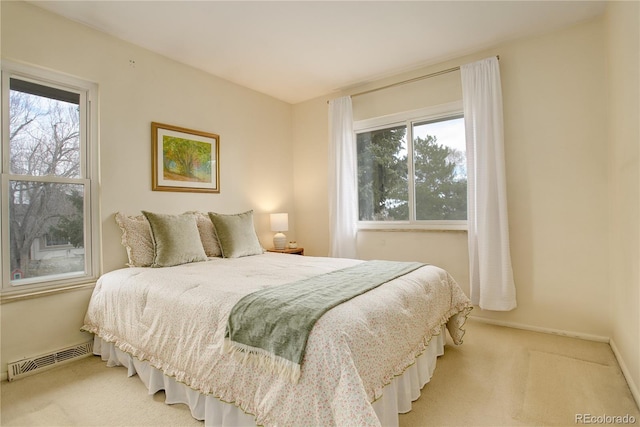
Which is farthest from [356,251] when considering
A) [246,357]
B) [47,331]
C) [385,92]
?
[47,331]

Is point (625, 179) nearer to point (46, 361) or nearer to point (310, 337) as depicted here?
point (310, 337)

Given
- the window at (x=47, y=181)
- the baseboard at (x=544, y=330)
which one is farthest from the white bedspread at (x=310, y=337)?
the baseboard at (x=544, y=330)

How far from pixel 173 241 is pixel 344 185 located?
2140mm

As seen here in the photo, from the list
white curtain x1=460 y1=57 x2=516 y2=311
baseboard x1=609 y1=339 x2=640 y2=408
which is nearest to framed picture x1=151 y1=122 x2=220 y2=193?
white curtain x1=460 y1=57 x2=516 y2=311

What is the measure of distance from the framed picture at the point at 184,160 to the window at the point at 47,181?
1.74ft

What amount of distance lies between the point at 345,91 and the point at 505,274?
2855 mm

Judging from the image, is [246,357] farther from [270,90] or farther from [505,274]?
[270,90]

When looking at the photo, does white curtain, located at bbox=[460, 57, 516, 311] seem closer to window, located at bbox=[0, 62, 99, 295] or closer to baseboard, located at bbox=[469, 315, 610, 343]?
baseboard, located at bbox=[469, 315, 610, 343]

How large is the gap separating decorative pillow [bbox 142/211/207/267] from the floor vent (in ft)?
2.83

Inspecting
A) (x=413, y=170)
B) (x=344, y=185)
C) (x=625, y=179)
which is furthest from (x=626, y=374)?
(x=344, y=185)

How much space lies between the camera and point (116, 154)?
2.92 m

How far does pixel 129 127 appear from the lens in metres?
3.01

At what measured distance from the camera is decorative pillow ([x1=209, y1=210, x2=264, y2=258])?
10.6 ft

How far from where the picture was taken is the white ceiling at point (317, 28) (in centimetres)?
258
